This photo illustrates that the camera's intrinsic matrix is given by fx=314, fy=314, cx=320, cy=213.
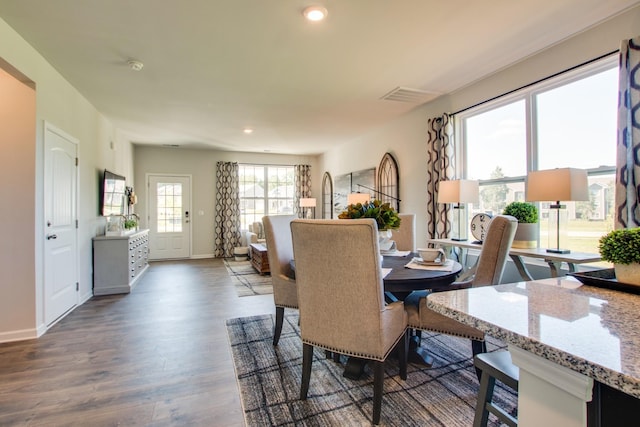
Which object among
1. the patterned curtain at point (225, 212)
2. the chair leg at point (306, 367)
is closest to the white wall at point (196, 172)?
the patterned curtain at point (225, 212)

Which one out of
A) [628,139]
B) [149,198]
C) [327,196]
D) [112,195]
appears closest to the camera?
[628,139]

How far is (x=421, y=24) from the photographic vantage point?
7.98ft

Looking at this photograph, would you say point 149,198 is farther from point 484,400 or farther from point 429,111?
point 484,400

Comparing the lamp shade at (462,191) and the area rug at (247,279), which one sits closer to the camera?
the lamp shade at (462,191)

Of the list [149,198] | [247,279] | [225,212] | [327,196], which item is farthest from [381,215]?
[149,198]

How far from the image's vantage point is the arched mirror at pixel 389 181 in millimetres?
4930

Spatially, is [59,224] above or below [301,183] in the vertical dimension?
below

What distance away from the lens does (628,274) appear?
2.96ft

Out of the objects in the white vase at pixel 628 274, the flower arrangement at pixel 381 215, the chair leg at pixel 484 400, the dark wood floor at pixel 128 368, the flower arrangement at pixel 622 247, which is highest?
the flower arrangement at pixel 381 215

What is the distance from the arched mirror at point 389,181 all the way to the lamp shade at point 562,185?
252 centimetres

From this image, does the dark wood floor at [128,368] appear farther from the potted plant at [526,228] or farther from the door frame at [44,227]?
the potted plant at [526,228]

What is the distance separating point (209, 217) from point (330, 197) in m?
2.95

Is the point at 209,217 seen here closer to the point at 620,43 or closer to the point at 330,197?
the point at 330,197

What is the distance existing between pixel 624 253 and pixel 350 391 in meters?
1.64
